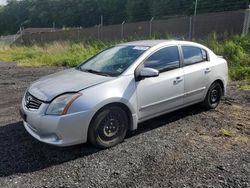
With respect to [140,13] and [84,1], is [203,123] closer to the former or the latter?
[140,13]

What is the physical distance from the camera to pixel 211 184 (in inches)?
139

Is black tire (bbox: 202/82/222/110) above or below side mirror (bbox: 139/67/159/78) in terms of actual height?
below

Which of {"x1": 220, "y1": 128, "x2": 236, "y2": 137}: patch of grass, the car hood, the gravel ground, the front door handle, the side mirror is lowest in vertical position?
{"x1": 220, "y1": 128, "x2": 236, "y2": 137}: patch of grass

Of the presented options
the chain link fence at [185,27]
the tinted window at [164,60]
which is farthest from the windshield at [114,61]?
the chain link fence at [185,27]

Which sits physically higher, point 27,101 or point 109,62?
point 109,62

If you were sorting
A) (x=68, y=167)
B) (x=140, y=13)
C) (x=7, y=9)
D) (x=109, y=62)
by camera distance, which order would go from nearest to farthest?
(x=68, y=167) → (x=109, y=62) → (x=140, y=13) → (x=7, y=9)

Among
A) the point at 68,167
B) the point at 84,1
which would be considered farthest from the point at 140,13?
the point at 68,167

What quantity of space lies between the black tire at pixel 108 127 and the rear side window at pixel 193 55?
178 centimetres

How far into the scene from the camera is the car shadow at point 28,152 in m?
4.00

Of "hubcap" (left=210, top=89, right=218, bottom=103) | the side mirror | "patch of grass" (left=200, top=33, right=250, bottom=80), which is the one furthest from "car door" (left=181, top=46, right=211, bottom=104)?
"patch of grass" (left=200, top=33, right=250, bottom=80)

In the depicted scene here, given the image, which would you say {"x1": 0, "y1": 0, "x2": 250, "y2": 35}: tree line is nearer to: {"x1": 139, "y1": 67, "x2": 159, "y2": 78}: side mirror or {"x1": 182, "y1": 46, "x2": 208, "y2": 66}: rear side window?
{"x1": 182, "y1": 46, "x2": 208, "y2": 66}: rear side window

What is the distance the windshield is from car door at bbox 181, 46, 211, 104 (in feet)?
3.08

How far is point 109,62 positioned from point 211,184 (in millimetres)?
2717

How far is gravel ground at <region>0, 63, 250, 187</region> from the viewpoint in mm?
3639
